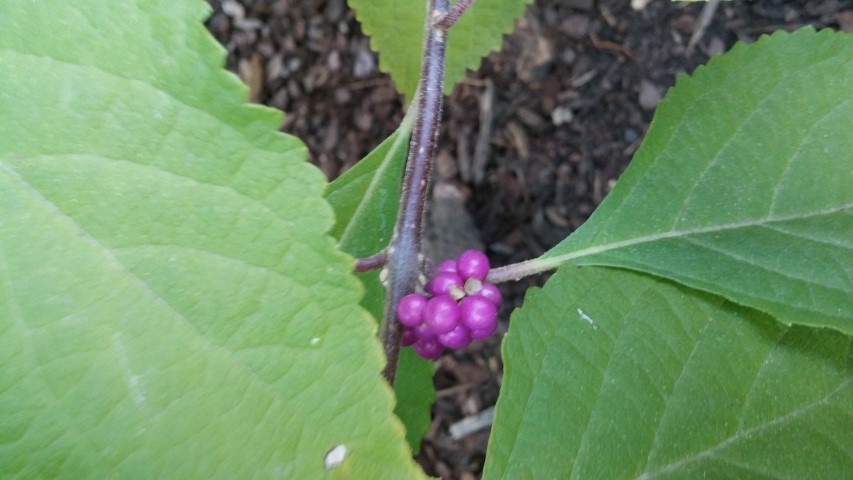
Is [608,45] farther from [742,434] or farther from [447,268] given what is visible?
[742,434]

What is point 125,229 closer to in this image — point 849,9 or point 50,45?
point 50,45

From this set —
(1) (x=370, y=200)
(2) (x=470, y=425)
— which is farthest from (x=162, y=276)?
(2) (x=470, y=425)

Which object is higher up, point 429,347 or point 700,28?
point 700,28

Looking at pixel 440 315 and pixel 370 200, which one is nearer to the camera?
pixel 440 315

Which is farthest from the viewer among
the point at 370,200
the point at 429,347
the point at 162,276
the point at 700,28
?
the point at 700,28

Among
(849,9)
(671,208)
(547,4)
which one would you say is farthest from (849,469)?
(547,4)

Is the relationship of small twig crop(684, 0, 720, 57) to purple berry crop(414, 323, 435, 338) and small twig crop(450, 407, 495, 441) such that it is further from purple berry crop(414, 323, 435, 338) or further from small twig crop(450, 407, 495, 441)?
purple berry crop(414, 323, 435, 338)

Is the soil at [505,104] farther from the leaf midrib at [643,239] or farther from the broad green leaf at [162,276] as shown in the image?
the broad green leaf at [162,276]
